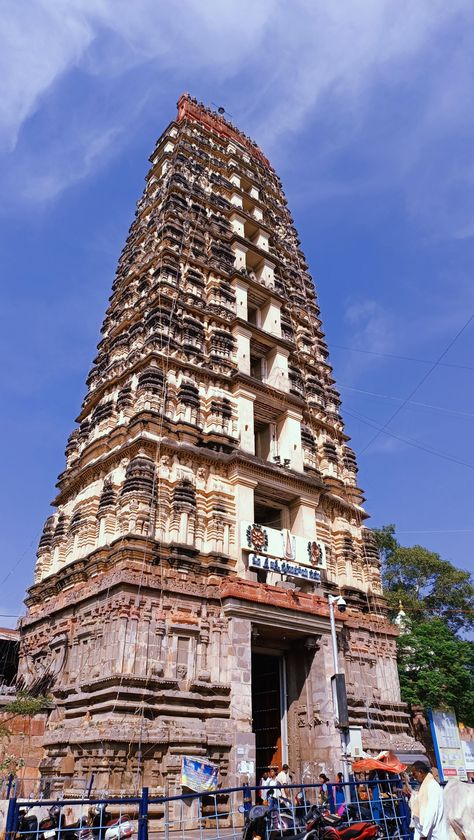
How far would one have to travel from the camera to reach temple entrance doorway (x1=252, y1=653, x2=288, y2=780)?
22828 mm

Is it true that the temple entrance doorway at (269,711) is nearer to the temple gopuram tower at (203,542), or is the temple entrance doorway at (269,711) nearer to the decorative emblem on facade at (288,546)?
the temple gopuram tower at (203,542)

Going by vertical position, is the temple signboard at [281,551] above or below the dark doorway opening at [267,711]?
above

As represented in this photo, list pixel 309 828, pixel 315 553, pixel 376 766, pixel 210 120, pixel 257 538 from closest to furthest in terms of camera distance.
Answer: pixel 309 828 < pixel 376 766 < pixel 257 538 < pixel 315 553 < pixel 210 120

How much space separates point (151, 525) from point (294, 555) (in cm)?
625

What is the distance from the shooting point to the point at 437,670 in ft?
101

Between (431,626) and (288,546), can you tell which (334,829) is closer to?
(288,546)

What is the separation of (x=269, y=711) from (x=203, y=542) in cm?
719

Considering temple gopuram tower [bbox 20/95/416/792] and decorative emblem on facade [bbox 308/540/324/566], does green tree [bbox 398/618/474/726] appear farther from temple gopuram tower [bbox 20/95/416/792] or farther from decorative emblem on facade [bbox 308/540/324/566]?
decorative emblem on facade [bbox 308/540/324/566]

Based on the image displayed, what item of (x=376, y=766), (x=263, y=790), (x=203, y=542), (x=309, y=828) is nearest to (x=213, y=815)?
(x=309, y=828)

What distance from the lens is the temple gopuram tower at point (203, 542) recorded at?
61.0ft

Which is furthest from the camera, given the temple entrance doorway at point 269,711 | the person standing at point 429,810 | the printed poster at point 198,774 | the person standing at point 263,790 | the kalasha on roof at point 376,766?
the temple entrance doorway at point 269,711

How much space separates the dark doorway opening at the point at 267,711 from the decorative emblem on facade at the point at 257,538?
4596 millimetres

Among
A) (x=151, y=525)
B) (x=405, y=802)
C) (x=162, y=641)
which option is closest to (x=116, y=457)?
(x=151, y=525)

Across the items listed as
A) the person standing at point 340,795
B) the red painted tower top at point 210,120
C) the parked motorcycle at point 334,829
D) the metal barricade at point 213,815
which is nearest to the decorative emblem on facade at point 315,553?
the person standing at point 340,795
